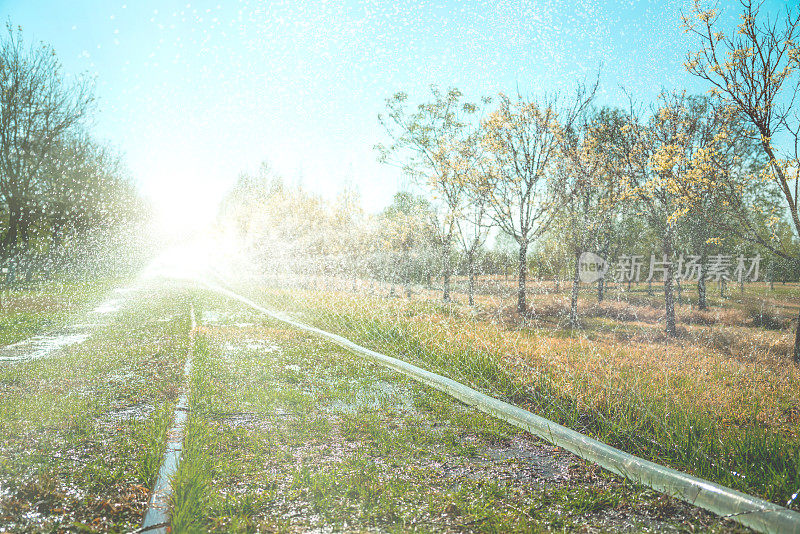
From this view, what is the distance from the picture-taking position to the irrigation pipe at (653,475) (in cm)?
264

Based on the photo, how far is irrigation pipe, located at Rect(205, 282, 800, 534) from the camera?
8.67 ft

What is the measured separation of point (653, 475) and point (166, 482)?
12.3 ft

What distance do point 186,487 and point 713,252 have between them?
3578 cm

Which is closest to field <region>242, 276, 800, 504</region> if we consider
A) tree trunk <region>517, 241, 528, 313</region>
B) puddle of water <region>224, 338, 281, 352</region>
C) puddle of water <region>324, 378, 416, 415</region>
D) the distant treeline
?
puddle of water <region>324, 378, 416, 415</region>

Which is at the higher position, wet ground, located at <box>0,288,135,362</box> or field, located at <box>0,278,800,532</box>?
field, located at <box>0,278,800,532</box>

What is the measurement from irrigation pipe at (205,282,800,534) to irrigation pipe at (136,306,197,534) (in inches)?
131

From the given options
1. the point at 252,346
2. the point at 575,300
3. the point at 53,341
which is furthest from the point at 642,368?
the point at 53,341

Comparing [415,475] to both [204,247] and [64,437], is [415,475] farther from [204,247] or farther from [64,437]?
[204,247]

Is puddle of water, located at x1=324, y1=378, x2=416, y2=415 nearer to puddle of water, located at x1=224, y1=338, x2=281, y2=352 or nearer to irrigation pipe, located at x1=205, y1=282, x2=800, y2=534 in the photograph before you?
irrigation pipe, located at x1=205, y1=282, x2=800, y2=534

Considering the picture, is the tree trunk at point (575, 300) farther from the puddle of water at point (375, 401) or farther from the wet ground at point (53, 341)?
the wet ground at point (53, 341)

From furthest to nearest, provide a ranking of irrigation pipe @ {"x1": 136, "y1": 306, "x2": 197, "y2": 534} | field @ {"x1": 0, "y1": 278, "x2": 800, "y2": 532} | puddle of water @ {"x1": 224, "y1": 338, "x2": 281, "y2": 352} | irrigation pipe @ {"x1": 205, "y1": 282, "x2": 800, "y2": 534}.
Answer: puddle of water @ {"x1": 224, "y1": 338, "x2": 281, "y2": 352} → field @ {"x1": 0, "y1": 278, "x2": 800, "y2": 532} → irrigation pipe @ {"x1": 136, "y1": 306, "x2": 197, "y2": 534} → irrigation pipe @ {"x1": 205, "y1": 282, "x2": 800, "y2": 534}

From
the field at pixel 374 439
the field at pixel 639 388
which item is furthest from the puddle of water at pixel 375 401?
the field at pixel 639 388

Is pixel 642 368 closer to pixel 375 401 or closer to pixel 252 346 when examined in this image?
pixel 375 401

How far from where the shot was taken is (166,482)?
3318 millimetres
